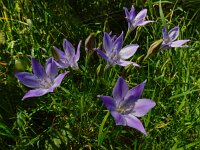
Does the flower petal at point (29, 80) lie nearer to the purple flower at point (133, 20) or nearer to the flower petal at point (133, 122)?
the flower petal at point (133, 122)

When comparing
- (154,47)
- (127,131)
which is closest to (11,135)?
(127,131)

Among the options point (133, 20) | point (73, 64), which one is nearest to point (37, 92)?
point (73, 64)

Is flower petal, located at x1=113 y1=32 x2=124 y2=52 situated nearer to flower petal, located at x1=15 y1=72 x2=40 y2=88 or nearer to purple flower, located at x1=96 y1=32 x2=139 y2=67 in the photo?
purple flower, located at x1=96 y1=32 x2=139 y2=67

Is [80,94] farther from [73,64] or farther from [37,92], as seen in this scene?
[37,92]

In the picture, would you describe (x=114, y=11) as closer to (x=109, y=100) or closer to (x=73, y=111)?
(x=73, y=111)

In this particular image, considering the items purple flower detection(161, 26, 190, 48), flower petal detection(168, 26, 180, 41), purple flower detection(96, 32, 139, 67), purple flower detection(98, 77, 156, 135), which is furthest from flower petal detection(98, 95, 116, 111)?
flower petal detection(168, 26, 180, 41)
